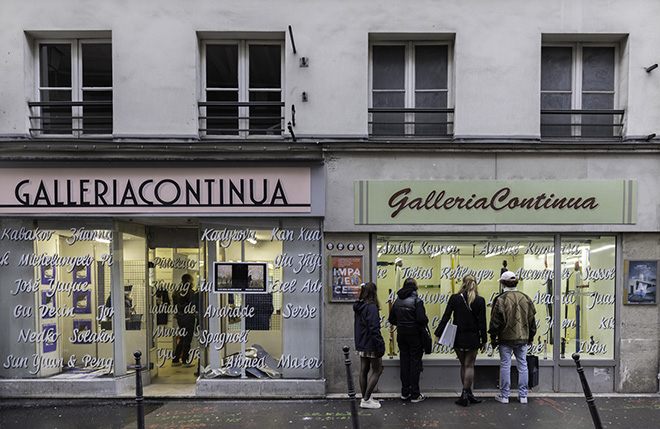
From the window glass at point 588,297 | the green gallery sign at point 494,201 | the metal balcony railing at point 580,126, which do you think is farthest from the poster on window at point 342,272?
the metal balcony railing at point 580,126

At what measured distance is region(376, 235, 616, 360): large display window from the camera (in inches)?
325

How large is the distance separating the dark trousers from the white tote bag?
36 centimetres

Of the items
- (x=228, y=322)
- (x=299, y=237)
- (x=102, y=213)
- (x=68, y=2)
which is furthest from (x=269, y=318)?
(x=68, y=2)

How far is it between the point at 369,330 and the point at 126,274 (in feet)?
14.7

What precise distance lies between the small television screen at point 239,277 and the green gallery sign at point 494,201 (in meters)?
1.91

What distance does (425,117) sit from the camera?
8.47m

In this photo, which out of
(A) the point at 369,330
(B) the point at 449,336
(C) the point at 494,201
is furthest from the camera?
(C) the point at 494,201

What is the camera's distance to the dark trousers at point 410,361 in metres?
7.44

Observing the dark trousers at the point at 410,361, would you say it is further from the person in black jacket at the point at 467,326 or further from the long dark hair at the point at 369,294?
the long dark hair at the point at 369,294

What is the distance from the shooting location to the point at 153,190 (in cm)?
794

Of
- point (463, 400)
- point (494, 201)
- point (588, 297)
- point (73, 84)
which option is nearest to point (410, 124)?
point (494, 201)

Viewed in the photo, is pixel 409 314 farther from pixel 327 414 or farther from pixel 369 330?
pixel 327 414

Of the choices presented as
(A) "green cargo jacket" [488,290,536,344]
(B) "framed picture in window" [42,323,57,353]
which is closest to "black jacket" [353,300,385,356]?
(A) "green cargo jacket" [488,290,536,344]

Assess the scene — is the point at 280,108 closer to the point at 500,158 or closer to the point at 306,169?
the point at 306,169
